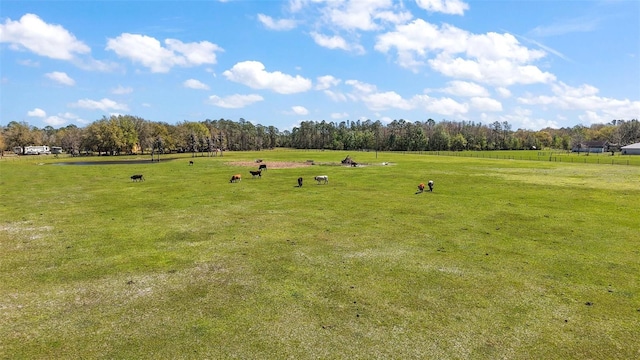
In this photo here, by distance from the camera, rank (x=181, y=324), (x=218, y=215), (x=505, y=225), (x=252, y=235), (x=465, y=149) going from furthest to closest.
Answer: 1. (x=465, y=149)
2. (x=218, y=215)
3. (x=505, y=225)
4. (x=252, y=235)
5. (x=181, y=324)

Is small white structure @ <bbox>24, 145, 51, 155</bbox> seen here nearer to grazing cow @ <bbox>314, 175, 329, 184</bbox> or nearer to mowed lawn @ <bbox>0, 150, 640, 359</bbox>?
mowed lawn @ <bbox>0, 150, 640, 359</bbox>

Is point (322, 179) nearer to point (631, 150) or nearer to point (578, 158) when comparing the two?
point (578, 158)

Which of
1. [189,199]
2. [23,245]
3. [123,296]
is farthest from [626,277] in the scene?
[189,199]

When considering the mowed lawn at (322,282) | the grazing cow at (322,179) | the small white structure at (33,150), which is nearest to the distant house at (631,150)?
the mowed lawn at (322,282)

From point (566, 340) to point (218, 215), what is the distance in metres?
21.8

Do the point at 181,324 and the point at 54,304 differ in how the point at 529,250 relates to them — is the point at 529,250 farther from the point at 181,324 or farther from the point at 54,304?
the point at 54,304

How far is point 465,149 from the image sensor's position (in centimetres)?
19788

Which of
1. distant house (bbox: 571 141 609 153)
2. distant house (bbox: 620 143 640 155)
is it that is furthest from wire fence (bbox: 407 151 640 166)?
distant house (bbox: 571 141 609 153)

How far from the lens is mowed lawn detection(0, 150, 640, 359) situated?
10.3m

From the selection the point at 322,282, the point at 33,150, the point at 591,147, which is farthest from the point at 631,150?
the point at 33,150

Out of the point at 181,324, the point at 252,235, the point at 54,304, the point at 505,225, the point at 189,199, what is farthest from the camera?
the point at 189,199

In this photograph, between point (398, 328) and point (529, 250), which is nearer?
point (398, 328)

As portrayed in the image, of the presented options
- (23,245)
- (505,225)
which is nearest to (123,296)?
(23,245)

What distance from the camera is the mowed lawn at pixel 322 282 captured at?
10.3m
